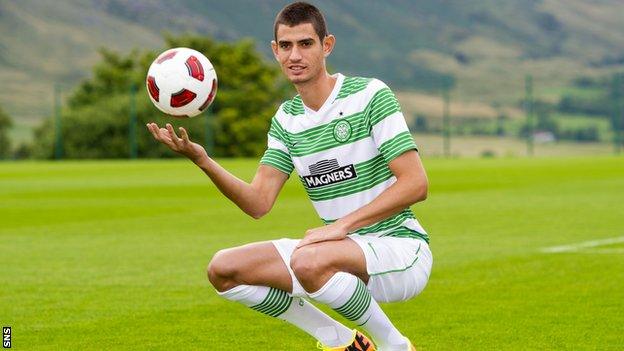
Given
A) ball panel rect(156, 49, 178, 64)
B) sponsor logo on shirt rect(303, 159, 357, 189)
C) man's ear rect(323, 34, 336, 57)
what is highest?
man's ear rect(323, 34, 336, 57)

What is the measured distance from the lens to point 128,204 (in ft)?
79.8

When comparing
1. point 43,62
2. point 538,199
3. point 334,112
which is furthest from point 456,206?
point 43,62

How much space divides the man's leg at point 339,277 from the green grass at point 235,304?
135cm

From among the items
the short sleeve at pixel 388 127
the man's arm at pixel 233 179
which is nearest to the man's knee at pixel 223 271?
the man's arm at pixel 233 179


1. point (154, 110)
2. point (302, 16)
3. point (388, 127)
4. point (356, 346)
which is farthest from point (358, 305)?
point (154, 110)

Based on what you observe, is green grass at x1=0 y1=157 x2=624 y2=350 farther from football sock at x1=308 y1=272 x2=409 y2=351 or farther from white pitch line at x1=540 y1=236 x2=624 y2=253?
football sock at x1=308 y1=272 x2=409 y2=351

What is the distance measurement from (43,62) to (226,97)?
137 m

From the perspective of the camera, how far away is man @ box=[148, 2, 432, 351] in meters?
7.26

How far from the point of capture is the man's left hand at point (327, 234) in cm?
729

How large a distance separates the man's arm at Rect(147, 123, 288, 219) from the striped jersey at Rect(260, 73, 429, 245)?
0.27 meters

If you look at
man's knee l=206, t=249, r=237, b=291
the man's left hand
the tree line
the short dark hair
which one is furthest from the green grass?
the tree line

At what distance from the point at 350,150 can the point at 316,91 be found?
392 mm

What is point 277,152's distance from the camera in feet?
26.0

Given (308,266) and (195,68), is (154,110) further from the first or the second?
(308,266)
